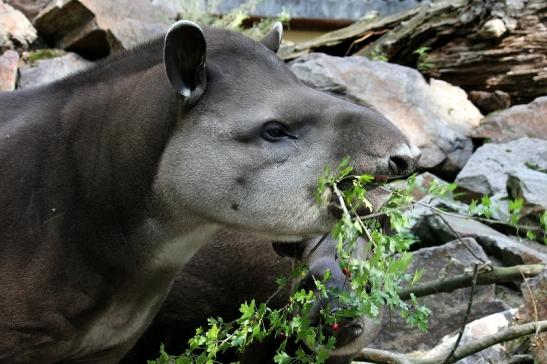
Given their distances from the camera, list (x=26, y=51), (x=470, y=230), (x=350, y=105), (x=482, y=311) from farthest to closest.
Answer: (x=26, y=51) → (x=470, y=230) → (x=482, y=311) → (x=350, y=105)

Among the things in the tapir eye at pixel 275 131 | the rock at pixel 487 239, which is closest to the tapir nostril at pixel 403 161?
the tapir eye at pixel 275 131

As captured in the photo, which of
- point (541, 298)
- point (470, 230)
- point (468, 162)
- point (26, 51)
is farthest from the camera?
point (26, 51)

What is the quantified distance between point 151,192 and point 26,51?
22.4ft

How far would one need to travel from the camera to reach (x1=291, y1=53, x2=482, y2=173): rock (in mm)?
→ 10055

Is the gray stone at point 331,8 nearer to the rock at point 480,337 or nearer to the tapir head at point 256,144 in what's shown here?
the rock at point 480,337

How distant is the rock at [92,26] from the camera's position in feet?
34.6

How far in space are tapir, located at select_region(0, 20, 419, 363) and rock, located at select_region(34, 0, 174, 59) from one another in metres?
6.01

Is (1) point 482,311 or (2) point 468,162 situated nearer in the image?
(1) point 482,311

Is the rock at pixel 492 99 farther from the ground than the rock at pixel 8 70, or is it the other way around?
the rock at pixel 8 70

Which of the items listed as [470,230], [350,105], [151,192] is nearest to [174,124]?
[151,192]

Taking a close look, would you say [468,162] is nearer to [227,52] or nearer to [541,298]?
[541,298]

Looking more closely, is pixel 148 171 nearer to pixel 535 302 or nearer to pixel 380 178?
pixel 380 178

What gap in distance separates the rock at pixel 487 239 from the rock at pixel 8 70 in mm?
4221

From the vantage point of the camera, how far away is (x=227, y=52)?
4219 mm
